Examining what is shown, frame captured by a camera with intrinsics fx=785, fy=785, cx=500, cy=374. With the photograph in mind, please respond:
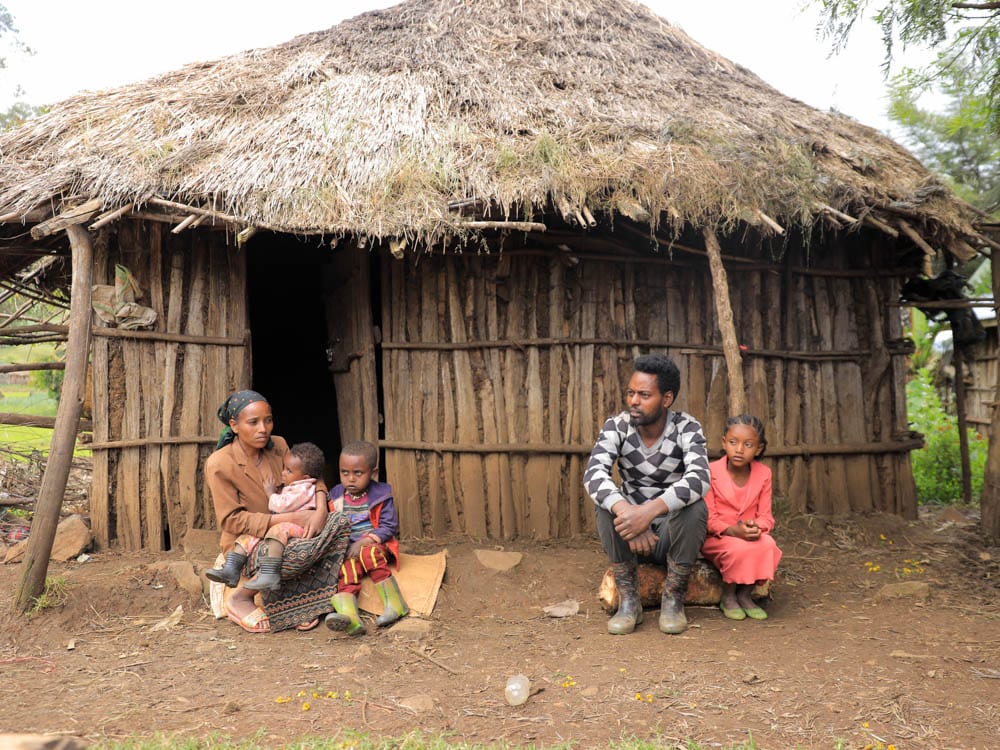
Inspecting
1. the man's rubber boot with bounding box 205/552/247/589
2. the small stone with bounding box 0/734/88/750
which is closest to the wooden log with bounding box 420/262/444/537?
the man's rubber boot with bounding box 205/552/247/589

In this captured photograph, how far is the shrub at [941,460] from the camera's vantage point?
7945 millimetres

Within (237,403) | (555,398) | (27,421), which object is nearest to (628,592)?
(555,398)

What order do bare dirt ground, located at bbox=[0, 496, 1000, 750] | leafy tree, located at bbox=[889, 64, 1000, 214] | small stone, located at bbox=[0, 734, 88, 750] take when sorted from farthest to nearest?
leafy tree, located at bbox=[889, 64, 1000, 214] → bare dirt ground, located at bbox=[0, 496, 1000, 750] → small stone, located at bbox=[0, 734, 88, 750]

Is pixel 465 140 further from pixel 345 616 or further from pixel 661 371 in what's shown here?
pixel 345 616

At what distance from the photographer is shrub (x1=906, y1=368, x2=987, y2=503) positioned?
7.95 meters

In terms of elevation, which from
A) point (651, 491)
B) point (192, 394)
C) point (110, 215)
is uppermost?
point (110, 215)

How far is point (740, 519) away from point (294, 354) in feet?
21.1

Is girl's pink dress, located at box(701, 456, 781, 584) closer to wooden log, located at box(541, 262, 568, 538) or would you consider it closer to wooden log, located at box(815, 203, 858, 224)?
wooden log, located at box(541, 262, 568, 538)

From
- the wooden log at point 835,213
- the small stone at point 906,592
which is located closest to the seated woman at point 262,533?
the small stone at point 906,592

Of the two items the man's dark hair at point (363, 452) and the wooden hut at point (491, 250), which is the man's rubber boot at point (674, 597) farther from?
the man's dark hair at point (363, 452)

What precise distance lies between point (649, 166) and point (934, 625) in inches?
120

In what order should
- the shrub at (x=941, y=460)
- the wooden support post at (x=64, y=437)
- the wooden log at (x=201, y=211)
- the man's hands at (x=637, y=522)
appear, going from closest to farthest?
the man's hands at (x=637, y=522)
the wooden support post at (x=64, y=437)
the wooden log at (x=201, y=211)
the shrub at (x=941, y=460)

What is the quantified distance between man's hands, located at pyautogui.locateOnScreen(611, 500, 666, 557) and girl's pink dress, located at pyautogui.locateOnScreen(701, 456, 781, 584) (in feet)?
1.56

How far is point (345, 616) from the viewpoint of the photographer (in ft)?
12.6
